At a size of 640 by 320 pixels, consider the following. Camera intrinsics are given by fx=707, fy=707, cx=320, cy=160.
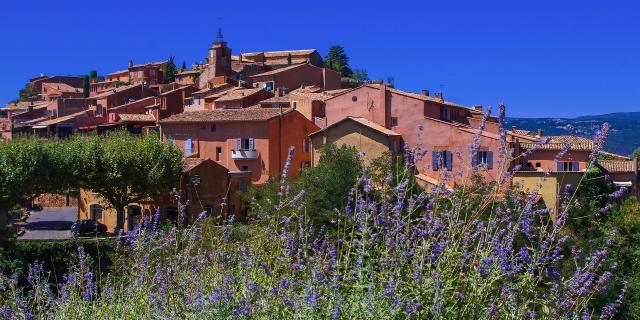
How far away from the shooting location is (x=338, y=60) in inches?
3369

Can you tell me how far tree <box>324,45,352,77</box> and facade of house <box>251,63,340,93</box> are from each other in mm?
19282

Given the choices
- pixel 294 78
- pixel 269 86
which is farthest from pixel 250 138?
pixel 294 78

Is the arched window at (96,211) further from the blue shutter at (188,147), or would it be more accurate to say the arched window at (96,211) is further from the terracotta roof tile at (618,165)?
the terracotta roof tile at (618,165)

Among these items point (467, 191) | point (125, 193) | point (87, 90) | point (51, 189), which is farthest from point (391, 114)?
point (87, 90)

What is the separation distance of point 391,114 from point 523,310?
35192 mm

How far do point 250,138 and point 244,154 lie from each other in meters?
1.00

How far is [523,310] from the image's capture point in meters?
3.89

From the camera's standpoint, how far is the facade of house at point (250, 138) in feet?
133

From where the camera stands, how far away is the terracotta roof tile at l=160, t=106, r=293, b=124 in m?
40.7

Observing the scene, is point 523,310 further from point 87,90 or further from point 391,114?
point 87,90

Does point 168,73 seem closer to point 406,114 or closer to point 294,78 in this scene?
point 294,78

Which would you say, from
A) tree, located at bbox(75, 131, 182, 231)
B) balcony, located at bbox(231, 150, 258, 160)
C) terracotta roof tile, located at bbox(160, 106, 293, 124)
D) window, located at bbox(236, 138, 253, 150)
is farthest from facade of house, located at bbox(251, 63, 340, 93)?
tree, located at bbox(75, 131, 182, 231)

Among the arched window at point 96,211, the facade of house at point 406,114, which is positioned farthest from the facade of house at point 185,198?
the facade of house at point 406,114

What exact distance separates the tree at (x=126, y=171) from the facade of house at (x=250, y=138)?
665 cm
